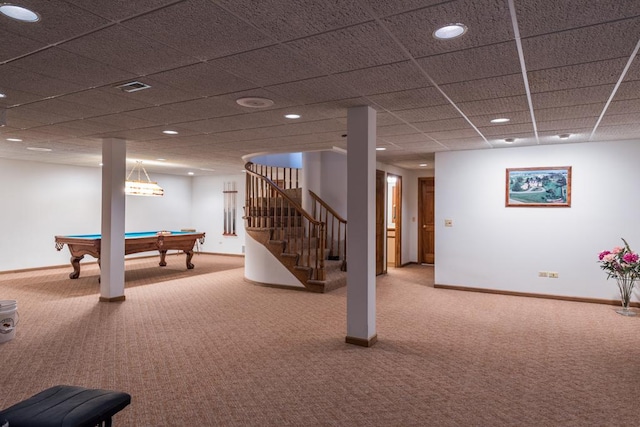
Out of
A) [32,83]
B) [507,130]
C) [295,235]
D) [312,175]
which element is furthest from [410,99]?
[312,175]

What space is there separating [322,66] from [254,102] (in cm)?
117

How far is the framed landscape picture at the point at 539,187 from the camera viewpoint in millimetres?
6340

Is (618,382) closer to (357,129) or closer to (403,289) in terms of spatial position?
(357,129)

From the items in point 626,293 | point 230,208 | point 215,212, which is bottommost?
point 626,293

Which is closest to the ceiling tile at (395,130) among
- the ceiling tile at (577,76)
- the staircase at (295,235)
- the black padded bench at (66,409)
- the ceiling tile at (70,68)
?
the ceiling tile at (577,76)

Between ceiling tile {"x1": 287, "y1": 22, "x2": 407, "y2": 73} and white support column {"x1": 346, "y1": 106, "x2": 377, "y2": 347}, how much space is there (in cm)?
118

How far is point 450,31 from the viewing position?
2396 millimetres

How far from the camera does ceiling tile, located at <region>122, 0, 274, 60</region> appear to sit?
217cm

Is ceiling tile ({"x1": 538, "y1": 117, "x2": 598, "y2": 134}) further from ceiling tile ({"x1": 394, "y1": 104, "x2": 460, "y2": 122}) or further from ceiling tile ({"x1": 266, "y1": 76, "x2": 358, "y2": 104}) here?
→ ceiling tile ({"x1": 266, "y1": 76, "x2": 358, "y2": 104})

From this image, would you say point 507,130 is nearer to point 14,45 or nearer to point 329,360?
point 329,360

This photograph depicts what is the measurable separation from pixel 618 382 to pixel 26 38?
16.0ft

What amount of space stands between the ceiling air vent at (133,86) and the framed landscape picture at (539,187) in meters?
5.60

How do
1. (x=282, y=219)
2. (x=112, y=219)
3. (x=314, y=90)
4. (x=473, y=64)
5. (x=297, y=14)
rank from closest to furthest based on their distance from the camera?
(x=297, y=14) → (x=473, y=64) → (x=314, y=90) → (x=112, y=219) → (x=282, y=219)

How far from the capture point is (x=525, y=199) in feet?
21.7
